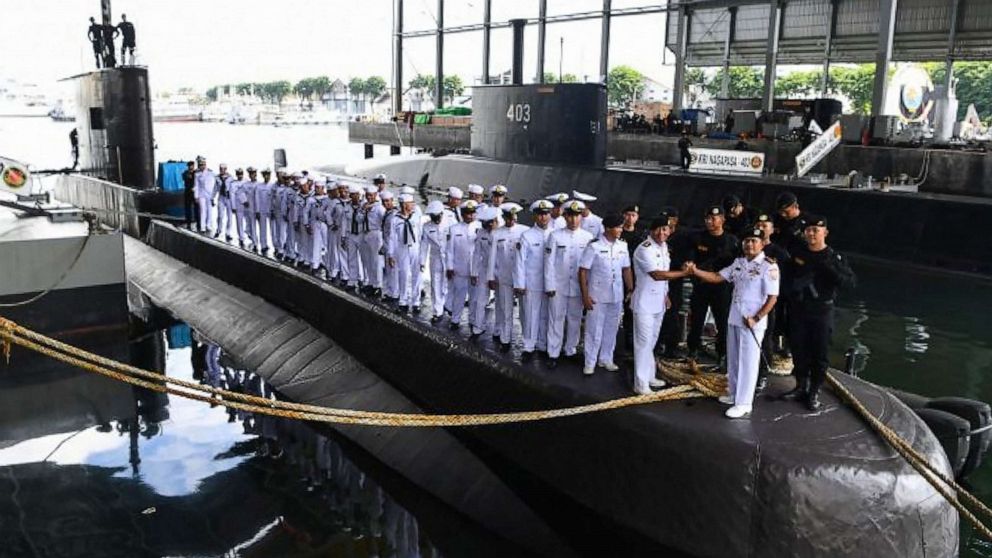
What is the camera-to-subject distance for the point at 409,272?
890 centimetres

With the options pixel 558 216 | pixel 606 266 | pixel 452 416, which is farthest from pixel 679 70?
pixel 452 416

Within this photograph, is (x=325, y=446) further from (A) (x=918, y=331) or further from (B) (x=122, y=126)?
(B) (x=122, y=126)

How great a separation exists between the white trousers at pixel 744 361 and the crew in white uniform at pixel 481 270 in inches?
104

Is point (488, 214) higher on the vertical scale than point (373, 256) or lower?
higher

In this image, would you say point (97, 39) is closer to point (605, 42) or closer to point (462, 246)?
point (462, 246)

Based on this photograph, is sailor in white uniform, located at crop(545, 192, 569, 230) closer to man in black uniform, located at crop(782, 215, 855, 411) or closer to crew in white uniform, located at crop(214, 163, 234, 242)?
man in black uniform, located at crop(782, 215, 855, 411)

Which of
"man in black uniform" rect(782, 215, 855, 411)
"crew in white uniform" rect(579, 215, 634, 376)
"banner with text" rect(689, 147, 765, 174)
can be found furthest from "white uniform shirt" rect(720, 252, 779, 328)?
"banner with text" rect(689, 147, 765, 174)

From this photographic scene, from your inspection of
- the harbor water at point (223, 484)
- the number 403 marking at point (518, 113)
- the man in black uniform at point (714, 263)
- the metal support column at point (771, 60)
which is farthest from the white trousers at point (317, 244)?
the metal support column at point (771, 60)

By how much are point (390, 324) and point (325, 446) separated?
4.62ft

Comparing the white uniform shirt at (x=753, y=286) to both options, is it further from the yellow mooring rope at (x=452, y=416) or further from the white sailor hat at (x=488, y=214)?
the white sailor hat at (x=488, y=214)

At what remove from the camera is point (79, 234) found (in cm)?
1005

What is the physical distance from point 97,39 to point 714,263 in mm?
14247

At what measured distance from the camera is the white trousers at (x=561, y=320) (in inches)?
267

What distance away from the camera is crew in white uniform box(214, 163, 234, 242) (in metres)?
14.1
